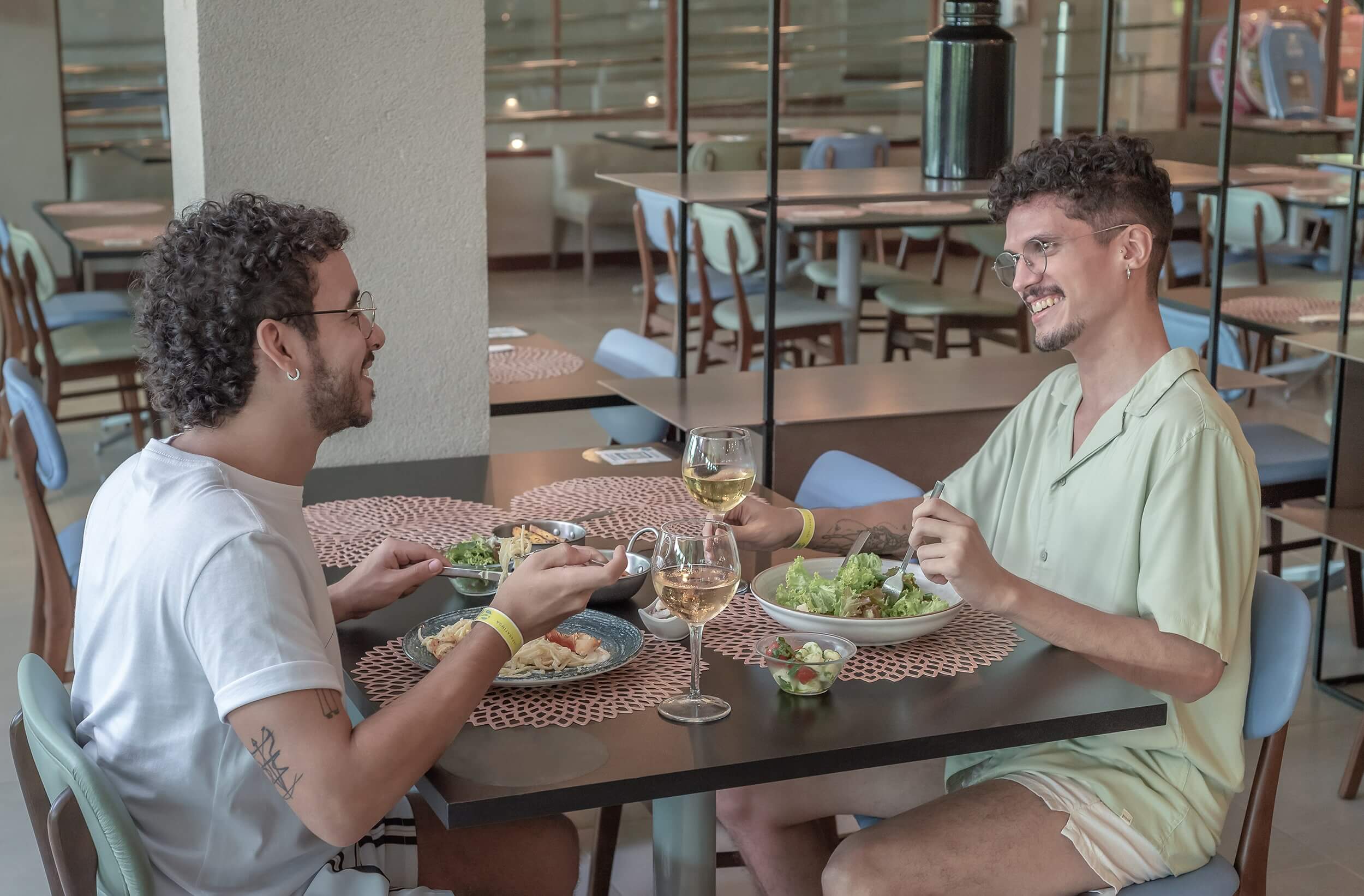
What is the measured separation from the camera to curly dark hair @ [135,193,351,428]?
1.50 metres

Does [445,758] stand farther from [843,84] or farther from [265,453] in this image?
[843,84]

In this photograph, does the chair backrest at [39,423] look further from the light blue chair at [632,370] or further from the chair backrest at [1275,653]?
the chair backrest at [1275,653]

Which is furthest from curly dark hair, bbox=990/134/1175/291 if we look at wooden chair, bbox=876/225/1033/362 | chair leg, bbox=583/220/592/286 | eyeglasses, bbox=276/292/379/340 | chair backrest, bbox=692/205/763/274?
chair leg, bbox=583/220/592/286

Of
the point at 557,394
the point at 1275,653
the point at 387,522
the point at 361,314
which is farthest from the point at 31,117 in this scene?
the point at 1275,653

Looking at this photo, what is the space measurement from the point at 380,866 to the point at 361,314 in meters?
0.68

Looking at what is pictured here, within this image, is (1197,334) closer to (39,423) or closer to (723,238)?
(723,238)

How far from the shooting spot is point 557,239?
1023cm

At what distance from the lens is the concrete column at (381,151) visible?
2.68 m

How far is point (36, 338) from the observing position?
5262 millimetres

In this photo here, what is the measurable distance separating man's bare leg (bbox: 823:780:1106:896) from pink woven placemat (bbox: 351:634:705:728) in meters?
0.30

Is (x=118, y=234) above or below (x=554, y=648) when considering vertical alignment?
above

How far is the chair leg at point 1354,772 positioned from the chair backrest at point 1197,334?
3.64ft

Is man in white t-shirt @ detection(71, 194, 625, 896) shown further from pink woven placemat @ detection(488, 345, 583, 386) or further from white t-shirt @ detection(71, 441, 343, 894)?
pink woven placemat @ detection(488, 345, 583, 386)

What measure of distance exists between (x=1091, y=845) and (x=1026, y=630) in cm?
27
